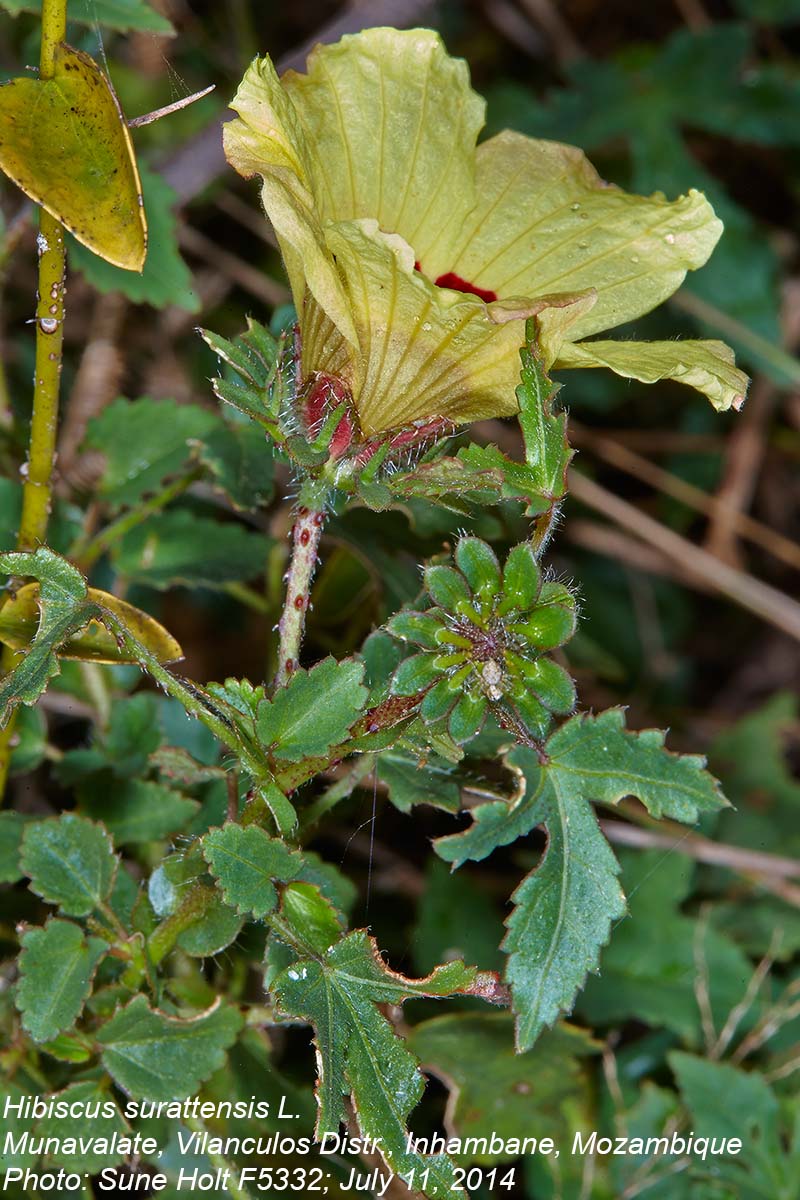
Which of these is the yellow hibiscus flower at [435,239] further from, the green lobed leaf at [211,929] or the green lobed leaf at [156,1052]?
the green lobed leaf at [156,1052]

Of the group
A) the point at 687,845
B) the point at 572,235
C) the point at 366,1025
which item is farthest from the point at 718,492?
the point at 366,1025

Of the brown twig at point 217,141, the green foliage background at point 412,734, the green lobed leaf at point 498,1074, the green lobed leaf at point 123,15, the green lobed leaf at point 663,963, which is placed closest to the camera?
the green foliage background at point 412,734

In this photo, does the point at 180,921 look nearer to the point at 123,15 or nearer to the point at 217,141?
the point at 123,15

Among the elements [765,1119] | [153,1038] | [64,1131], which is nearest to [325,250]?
[153,1038]

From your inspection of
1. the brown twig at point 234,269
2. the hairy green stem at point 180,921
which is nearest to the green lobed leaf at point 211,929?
the hairy green stem at point 180,921

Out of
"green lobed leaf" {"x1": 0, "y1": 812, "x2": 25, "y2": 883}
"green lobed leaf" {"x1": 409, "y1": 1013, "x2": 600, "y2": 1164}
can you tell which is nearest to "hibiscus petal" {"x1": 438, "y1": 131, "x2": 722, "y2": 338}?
"green lobed leaf" {"x1": 0, "y1": 812, "x2": 25, "y2": 883}

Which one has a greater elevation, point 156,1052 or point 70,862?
point 70,862

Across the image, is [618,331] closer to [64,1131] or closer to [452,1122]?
[452,1122]
